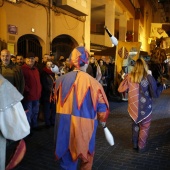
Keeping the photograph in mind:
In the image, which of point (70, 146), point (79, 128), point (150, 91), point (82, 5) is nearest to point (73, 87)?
point (79, 128)

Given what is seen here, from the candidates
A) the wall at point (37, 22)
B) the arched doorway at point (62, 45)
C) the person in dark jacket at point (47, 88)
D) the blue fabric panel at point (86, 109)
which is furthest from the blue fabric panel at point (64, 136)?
the arched doorway at point (62, 45)

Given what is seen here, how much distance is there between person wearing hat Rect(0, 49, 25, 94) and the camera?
5.47 meters

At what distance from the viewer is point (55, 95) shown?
11.4ft

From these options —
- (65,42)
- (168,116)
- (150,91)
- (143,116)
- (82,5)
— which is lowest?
(168,116)

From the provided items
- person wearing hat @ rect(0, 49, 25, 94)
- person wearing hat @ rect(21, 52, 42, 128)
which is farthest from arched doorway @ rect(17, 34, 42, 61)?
person wearing hat @ rect(0, 49, 25, 94)

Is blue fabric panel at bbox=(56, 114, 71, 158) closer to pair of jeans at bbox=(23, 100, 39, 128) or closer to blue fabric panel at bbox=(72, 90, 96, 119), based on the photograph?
blue fabric panel at bbox=(72, 90, 96, 119)

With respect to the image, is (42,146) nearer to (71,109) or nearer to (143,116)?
(143,116)

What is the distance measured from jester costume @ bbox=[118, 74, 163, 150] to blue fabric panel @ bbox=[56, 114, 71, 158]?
8.20 ft

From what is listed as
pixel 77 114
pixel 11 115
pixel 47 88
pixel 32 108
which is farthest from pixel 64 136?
pixel 47 88

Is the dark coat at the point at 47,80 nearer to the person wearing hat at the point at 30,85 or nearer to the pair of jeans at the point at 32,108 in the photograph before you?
the person wearing hat at the point at 30,85

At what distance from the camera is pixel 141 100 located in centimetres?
541

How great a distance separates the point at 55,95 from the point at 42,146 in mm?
2615

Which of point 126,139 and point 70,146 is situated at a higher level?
point 70,146

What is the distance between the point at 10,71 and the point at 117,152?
2823 mm
